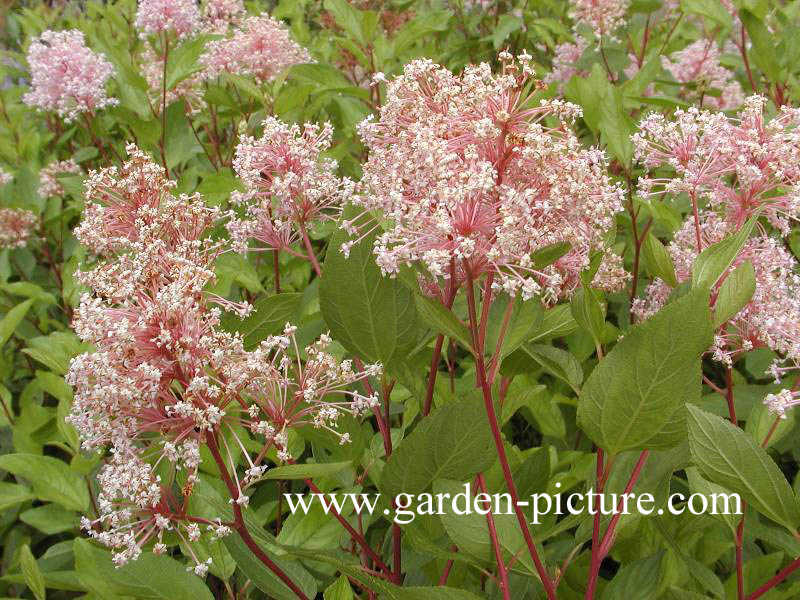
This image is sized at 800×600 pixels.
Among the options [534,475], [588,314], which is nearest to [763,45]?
[588,314]

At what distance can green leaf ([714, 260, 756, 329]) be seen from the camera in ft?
4.03

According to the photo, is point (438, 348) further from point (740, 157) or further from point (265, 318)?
point (740, 157)

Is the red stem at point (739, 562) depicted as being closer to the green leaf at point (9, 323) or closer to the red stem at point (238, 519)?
the red stem at point (238, 519)

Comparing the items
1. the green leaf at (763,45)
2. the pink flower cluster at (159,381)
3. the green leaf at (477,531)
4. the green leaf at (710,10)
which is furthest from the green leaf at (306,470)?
the green leaf at (710,10)

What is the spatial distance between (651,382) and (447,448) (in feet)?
1.10

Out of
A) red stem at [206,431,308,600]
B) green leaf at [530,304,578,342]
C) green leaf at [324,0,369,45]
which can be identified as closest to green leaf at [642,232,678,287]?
green leaf at [530,304,578,342]

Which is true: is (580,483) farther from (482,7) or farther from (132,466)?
(482,7)

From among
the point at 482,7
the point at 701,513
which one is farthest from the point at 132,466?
the point at 482,7

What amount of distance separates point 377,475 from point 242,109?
1.84 meters

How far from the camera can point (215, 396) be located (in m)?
1.08

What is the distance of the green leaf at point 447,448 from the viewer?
3.84ft

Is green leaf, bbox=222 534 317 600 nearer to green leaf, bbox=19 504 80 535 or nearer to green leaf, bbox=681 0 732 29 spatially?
green leaf, bbox=19 504 80 535

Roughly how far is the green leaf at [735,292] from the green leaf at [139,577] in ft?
3.21

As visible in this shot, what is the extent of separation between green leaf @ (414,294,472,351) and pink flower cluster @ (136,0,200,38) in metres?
2.16
